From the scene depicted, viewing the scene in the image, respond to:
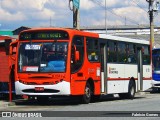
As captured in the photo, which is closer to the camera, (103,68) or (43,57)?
(43,57)

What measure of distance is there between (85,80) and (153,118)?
6844mm

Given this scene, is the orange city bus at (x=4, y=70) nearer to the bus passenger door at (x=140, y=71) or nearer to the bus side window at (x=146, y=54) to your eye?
the bus passenger door at (x=140, y=71)

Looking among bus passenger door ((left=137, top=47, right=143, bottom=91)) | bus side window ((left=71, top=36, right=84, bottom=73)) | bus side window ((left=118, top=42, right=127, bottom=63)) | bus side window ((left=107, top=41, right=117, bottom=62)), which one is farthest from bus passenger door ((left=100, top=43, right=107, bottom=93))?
bus passenger door ((left=137, top=47, right=143, bottom=91))

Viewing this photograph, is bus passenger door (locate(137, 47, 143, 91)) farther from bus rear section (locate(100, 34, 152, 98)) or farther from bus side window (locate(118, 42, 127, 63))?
bus side window (locate(118, 42, 127, 63))

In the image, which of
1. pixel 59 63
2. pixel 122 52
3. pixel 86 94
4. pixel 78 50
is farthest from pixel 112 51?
pixel 59 63

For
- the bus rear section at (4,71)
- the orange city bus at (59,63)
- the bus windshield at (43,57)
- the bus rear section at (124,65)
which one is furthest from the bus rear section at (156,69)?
the bus windshield at (43,57)

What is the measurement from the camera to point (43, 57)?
66.6ft

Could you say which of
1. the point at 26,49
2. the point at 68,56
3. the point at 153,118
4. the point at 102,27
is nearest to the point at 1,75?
the point at 26,49

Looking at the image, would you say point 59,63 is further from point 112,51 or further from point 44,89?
point 112,51

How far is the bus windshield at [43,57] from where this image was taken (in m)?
20.2

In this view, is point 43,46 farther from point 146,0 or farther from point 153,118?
Result: point 146,0

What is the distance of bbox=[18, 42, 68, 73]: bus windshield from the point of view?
794 inches

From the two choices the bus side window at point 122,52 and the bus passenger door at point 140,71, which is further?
the bus passenger door at point 140,71

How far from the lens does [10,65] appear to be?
22578 mm
